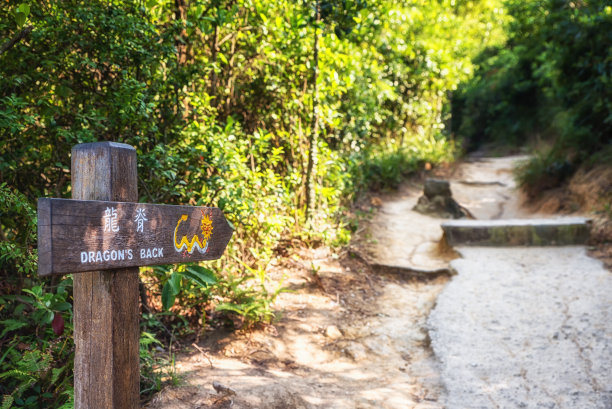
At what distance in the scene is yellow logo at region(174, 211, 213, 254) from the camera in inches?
75.6

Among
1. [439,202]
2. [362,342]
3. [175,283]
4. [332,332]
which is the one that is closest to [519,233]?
[439,202]

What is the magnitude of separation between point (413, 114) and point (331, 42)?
695 centimetres

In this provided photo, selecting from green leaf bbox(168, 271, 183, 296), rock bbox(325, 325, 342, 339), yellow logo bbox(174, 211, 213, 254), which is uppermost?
yellow logo bbox(174, 211, 213, 254)

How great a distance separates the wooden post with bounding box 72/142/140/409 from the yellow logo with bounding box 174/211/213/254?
0.22 metres

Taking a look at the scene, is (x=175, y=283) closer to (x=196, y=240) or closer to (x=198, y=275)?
(x=198, y=275)

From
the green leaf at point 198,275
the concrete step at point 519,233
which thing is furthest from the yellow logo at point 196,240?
the concrete step at point 519,233

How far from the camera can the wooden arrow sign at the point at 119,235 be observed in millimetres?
1469

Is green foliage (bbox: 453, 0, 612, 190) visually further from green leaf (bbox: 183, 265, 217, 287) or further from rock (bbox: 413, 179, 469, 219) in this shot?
green leaf (bbox: 183, 265, 217, 287)

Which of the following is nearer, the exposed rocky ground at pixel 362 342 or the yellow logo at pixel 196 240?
the yellow logo at pixel 196 240

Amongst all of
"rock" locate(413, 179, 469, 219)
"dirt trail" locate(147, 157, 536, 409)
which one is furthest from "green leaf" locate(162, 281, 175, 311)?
"rock" locate(413, 179, 469, 219)

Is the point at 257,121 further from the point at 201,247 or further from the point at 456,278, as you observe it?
the point at 201,247

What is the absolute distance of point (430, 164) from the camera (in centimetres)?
1238

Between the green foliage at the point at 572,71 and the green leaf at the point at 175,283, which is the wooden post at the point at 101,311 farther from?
the green foliage at the point at 572,71

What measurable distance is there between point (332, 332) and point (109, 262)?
124 inches
